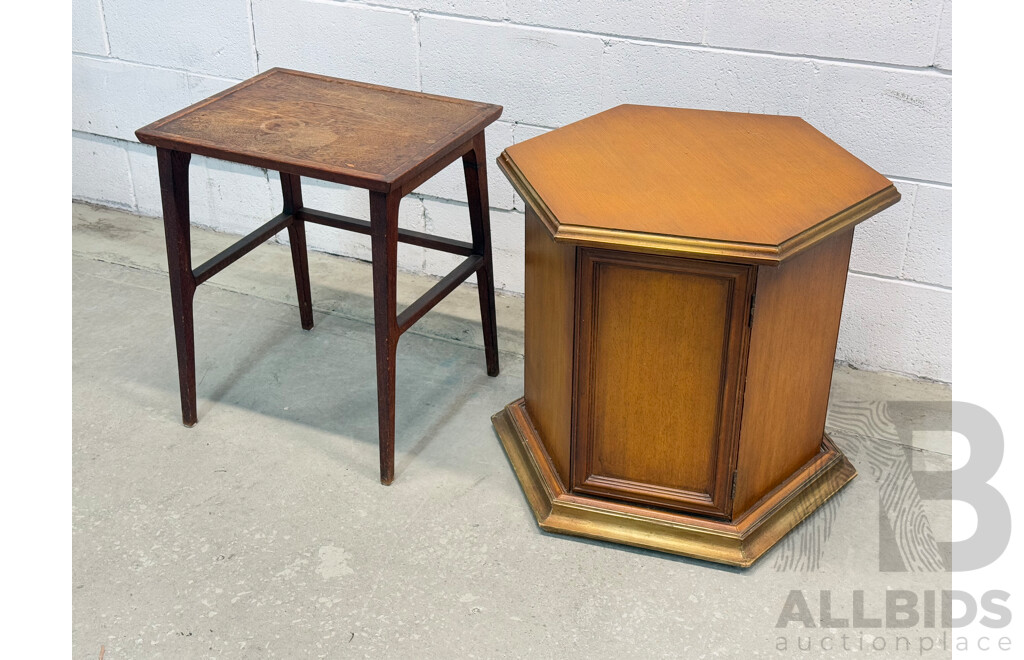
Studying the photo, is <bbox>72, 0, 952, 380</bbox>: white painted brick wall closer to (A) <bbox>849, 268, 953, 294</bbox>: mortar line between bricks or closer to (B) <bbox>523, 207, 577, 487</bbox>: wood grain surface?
(A) <bbox>849, 268, 953, 294</bbox>: mortar line between bricks

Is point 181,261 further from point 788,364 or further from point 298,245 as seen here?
point 788,364

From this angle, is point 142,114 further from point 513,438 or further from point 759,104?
point 759,104

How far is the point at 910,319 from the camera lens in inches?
105

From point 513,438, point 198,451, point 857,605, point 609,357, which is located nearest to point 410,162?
point 609,357

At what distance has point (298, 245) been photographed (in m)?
2.83

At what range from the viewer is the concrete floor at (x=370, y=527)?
1.96 m

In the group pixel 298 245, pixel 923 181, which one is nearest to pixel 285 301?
pixel 298 245

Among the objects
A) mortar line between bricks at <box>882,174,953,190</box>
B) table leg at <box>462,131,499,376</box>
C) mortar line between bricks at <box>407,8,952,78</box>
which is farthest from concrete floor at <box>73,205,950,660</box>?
mortar line between bricks at <box>407,8,952,78</box>

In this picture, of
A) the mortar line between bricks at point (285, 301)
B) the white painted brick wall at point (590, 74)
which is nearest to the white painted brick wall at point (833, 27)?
the white painted brick wall at point (590, 74)

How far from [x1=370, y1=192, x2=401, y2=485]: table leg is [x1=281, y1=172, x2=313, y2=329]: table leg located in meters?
0.62

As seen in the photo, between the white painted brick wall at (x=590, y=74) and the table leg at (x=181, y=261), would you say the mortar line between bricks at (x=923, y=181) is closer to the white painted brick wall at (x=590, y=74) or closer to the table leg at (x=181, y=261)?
the white painted brick wall at (x=590, y=74)

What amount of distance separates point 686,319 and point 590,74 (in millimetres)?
1031

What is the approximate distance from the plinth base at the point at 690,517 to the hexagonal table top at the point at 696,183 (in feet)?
2.11

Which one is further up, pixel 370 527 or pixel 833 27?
Result: pixel 833 27
